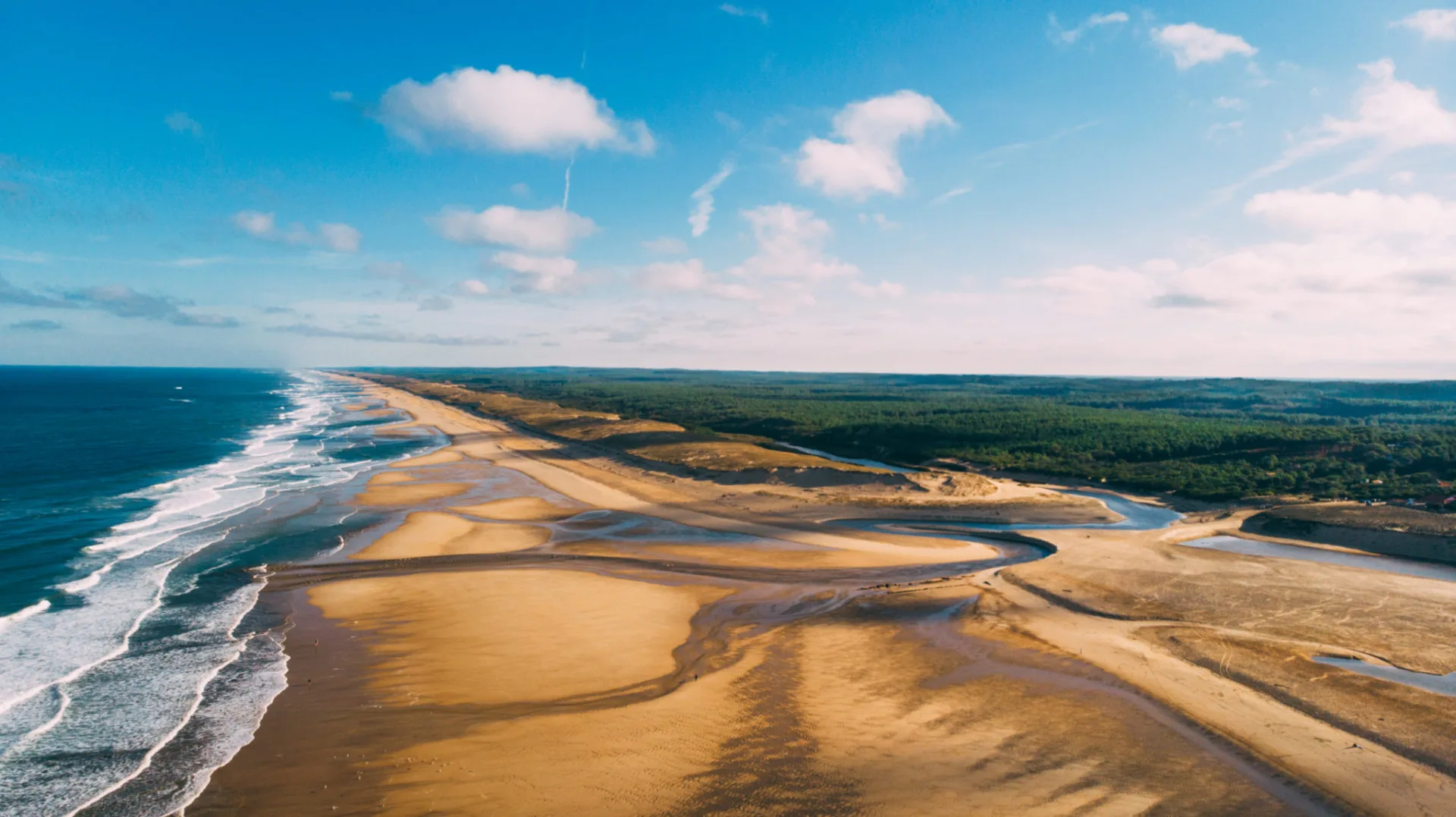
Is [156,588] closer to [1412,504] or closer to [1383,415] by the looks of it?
[1412,504]

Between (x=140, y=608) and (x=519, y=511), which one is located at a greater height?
(x=140, y=608)

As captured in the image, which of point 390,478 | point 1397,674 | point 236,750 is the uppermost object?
point 1397,674

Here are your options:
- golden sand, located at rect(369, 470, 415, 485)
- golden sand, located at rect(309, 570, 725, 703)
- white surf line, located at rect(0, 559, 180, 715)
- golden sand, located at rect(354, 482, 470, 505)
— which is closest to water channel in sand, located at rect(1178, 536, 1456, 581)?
golden sand, located at rect(309, 570, 725, 703)

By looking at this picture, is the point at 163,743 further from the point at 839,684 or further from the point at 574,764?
the point at 839,684

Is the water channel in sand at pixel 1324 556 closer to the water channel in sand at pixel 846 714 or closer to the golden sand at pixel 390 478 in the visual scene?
the water channel in sand at pixel 846 714

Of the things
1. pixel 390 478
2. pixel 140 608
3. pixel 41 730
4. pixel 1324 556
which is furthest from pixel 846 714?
pixel 390 478
